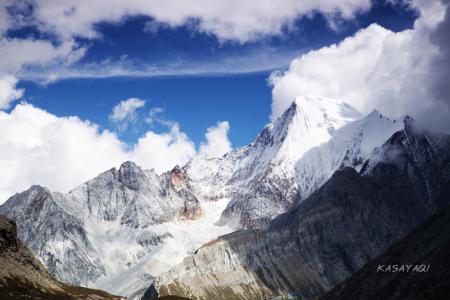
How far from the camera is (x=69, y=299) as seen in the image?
198 m

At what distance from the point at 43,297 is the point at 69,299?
276 inches

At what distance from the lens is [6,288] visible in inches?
7451

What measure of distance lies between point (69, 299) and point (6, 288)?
17.7 m

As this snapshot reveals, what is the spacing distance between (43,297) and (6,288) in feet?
39.1

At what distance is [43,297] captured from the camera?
648ft
